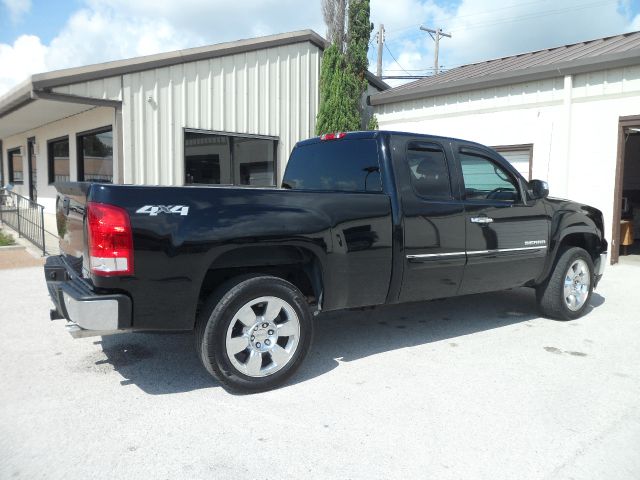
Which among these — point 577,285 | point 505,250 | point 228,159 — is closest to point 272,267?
point 505,250

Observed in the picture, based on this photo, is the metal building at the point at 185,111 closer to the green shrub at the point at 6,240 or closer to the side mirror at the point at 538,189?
the green shrub at the point at 6,240

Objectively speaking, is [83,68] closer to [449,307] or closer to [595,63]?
[449,307]

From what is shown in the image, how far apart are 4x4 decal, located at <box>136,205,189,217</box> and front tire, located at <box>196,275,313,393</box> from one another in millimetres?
612

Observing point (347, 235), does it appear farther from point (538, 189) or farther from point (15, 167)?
point (15, 167)

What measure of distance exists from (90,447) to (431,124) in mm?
10222

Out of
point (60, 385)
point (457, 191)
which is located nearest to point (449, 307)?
point (457, 191)

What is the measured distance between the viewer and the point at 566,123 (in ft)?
Answer: 31.3

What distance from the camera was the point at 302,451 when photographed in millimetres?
2984

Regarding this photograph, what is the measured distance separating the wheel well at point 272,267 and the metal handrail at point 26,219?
22.4 ft

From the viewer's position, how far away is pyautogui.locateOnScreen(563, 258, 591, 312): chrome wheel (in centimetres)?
582

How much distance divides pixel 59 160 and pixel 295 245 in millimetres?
12064

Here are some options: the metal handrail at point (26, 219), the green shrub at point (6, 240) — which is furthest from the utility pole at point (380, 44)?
the green shrub at point (6, 240)

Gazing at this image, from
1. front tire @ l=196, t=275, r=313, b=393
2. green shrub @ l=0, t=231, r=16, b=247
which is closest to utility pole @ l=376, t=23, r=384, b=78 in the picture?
green shrub @ l=0, t=231, r=16, b=247

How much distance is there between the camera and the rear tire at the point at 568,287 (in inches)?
224
